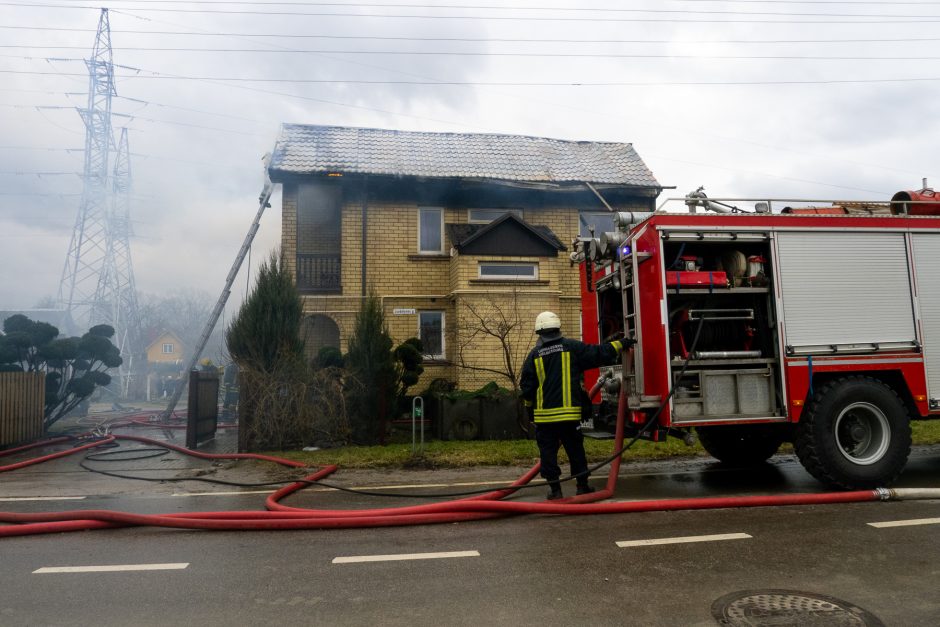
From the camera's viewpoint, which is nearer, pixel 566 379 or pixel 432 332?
pixel 566 379

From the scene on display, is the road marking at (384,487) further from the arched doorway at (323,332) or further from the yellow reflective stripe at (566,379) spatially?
the arched doorway at (323,332)

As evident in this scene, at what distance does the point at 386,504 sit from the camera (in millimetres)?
6105

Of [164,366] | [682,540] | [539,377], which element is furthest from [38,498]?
[164,366]

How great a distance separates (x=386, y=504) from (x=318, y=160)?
11381 millimetres

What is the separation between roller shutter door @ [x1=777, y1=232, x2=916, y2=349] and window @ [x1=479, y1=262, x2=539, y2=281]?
7.80 m

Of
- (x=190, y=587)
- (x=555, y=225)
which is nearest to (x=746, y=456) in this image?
(x=190, y=587)

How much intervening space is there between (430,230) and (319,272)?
3.01 metres

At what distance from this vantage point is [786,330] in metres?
6.34

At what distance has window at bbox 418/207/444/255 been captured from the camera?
1580 cm

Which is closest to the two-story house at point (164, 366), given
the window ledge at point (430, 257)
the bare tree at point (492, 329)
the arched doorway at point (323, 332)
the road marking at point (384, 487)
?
the arched doorway at point (323, 332)

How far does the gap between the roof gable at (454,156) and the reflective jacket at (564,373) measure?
10.1 meters

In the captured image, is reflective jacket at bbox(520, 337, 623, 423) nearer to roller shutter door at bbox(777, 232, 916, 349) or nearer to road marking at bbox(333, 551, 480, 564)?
road marking at bbox(333, 551, 480, 564)

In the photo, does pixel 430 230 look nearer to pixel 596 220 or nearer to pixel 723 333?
pixel 596 220

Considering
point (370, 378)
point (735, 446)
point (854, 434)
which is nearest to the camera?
point (854, 434)
